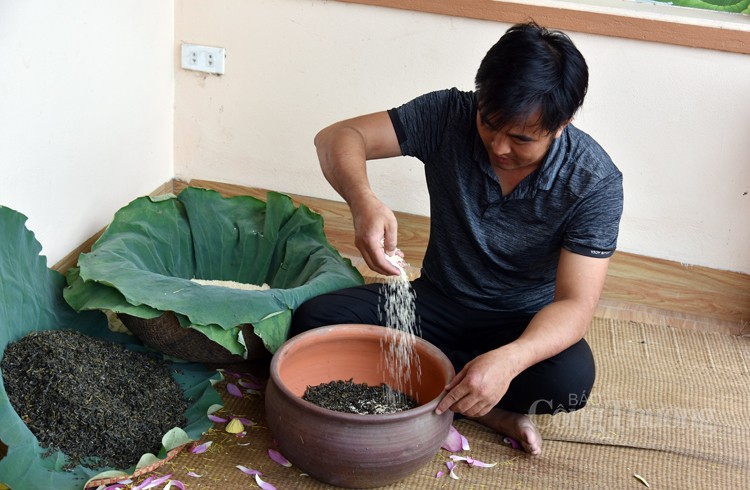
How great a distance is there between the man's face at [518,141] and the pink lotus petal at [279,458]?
80cm

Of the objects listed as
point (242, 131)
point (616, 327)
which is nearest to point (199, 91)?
point (242, 131)

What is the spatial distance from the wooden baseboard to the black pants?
744 mm

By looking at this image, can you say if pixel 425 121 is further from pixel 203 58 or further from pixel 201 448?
pixel 203 58

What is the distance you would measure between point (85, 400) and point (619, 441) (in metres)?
1.24

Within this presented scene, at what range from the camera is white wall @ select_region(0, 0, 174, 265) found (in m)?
2.00

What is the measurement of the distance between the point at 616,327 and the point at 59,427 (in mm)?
1695

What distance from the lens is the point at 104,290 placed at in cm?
196

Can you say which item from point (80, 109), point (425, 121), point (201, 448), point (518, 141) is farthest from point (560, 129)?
point (80, 109)

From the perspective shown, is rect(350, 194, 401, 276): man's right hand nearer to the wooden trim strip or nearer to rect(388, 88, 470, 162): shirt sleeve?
rect(388, 88, 470, 162): shirt sleeve

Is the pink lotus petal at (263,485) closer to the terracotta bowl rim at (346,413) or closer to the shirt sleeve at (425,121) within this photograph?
the terracotta bowl rim at (346,413)

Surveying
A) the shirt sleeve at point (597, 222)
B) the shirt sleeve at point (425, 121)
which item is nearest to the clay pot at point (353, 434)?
the shirt sleeve at point (597, 222)

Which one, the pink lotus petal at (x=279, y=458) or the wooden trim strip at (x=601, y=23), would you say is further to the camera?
the wooden trim strip at (x=601, y=23)

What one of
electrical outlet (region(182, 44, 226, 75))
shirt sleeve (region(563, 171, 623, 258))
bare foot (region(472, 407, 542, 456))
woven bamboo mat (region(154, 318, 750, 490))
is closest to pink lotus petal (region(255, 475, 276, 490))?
woven bamboo mat (region(154, 318, 750, 490))

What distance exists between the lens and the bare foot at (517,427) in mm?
1967
